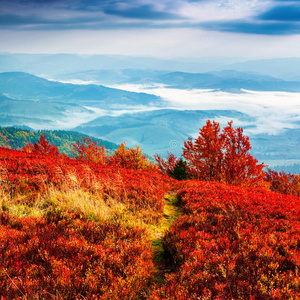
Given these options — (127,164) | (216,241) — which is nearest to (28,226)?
(216,241)

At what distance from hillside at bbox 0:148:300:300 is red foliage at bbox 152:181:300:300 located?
0.02m

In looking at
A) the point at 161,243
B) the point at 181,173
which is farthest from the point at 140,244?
the point at 181,173

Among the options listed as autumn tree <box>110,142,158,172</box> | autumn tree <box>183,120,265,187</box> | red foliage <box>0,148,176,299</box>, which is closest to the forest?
red foliage <box>0,148,176,299</box>

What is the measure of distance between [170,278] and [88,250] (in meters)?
1.55

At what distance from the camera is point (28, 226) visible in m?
5.16

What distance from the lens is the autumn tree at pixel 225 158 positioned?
18688 millimetres

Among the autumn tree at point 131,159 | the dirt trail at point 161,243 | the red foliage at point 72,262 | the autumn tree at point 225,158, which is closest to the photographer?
the red foliage at point 72,262

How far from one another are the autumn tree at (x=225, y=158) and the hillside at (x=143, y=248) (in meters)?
11.3

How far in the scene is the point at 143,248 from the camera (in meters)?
4.57

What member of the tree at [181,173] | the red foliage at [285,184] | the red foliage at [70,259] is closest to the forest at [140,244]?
the red foliage at [70,259]

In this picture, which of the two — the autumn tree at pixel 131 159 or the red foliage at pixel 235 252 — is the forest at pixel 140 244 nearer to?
the red foliage at pixel 235 252

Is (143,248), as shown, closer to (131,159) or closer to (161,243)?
(161,243)

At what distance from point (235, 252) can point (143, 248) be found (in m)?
1.78

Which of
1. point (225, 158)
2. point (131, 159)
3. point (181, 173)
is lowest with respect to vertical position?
point (181, 173)
